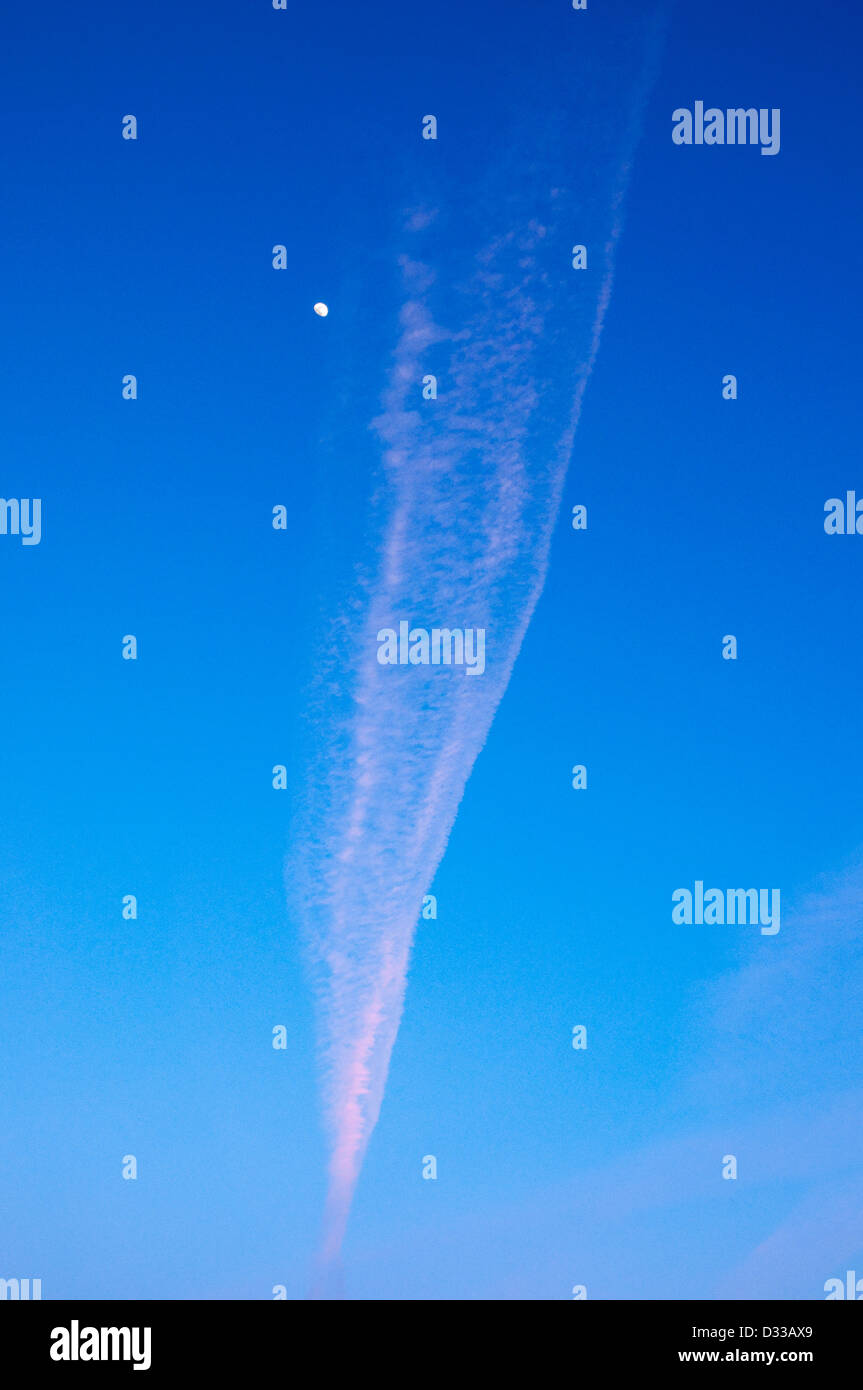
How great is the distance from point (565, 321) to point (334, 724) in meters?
1.33

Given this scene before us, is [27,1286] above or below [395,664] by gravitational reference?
below

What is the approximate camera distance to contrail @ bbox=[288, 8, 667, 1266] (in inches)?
151

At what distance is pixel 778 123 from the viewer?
3855mm

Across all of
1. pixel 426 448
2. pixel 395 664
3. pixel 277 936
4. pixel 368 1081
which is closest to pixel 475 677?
pixel 395 664

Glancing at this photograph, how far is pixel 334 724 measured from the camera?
12.6 feet

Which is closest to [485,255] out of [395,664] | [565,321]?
[565,321]

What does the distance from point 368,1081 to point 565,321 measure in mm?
2224

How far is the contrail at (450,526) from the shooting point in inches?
151

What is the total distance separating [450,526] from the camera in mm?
3859
